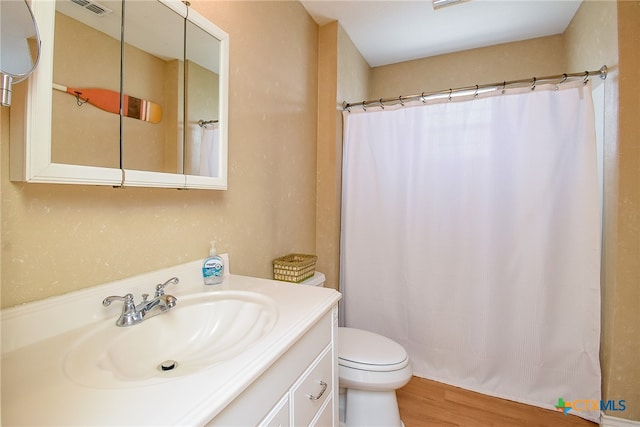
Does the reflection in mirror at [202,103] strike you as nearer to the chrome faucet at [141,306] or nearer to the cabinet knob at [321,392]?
the chrome faucet at [141,306]

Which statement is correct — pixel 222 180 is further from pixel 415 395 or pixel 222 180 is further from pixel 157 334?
pixel 415 395

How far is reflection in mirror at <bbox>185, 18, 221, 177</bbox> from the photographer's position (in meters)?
1.06

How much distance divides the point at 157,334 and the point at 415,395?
5.25ft

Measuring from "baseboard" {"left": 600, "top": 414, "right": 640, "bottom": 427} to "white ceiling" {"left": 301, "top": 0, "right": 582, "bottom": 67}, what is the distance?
7.78 feet

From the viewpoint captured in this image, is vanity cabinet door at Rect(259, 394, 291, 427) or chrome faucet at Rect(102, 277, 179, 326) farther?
chrome faucet at Rect(102, 277, 179, 326)

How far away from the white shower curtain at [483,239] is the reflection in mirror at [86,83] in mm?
1513

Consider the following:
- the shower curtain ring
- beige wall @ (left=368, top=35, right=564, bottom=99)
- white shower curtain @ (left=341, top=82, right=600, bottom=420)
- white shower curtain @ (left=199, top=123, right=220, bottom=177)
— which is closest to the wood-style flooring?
white shower curtain @ (left=341, top=82, right=600, bottom=420)

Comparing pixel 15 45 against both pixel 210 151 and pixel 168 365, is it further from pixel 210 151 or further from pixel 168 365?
pixel 168 365

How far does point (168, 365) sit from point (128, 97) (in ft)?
2.53

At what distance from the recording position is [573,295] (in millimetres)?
1598

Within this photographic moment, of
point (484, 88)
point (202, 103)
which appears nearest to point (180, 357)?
point (202, 103)

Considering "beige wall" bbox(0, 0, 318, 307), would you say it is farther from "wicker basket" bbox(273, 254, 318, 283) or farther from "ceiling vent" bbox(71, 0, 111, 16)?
"ceiling vent" bbox(71, 0, 111, 16)

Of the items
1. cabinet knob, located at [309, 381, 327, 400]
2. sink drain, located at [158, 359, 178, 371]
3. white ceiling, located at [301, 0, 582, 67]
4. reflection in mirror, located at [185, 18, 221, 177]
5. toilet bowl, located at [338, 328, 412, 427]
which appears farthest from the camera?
white ceiling, located at [301, 0, 582, 67]

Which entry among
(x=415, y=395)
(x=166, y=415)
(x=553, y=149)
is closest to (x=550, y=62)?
(x=553, y=149)
